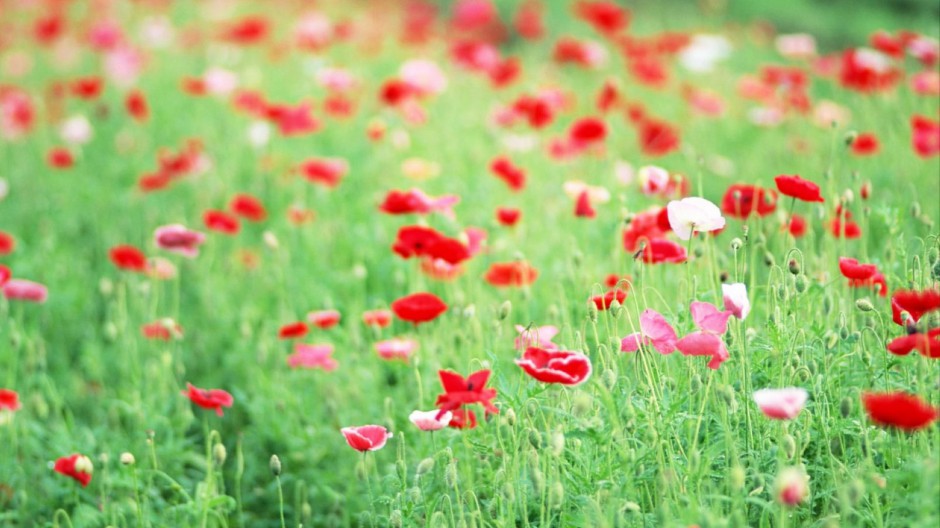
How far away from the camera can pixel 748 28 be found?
25.6ft

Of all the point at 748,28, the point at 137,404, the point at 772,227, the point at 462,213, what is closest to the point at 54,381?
the point at 137,404

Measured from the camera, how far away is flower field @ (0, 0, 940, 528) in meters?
1.83

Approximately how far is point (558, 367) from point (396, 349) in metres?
0.93

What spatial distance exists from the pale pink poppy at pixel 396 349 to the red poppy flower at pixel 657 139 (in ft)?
5.74

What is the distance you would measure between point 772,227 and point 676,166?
1847 mm

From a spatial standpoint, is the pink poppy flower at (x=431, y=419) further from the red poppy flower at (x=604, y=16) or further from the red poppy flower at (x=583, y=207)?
the red poppy flower at (x=604, y=16)

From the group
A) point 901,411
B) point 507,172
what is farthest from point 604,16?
point 901,411

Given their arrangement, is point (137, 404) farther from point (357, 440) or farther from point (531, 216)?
point (531, 216)

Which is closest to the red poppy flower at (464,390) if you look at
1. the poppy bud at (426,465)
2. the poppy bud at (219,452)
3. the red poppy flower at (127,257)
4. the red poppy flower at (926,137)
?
the poppy bud at (426,465)

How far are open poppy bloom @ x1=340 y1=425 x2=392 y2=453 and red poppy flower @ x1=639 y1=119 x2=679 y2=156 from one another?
2341mm

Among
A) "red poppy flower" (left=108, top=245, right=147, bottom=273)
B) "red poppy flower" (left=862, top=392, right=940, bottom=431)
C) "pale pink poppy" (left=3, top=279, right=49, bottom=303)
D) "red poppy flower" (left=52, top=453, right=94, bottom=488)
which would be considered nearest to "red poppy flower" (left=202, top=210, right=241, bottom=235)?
"red poppy flower" (left=108, top=245, right=147, bottom=273)

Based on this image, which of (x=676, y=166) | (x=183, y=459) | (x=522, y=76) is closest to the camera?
(x=183, y=459)

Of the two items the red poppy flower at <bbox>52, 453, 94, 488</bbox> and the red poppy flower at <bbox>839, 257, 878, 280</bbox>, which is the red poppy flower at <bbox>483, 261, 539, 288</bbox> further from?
the red poppy flower at <bbox>52, 453, 94, 488</bbox>

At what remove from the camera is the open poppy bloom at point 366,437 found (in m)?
1.86
